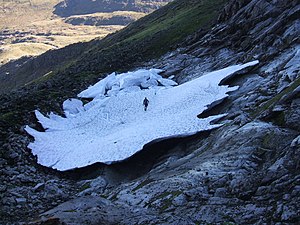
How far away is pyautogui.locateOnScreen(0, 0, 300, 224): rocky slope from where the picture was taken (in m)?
15.1

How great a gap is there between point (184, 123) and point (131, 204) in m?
10.5

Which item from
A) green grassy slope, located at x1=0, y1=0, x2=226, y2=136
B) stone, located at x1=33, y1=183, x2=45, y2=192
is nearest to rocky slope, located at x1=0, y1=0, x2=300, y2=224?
stone, located at x1=33, y1=183, x2=45, y2=192

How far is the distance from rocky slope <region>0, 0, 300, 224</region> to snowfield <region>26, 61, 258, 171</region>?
0.91 m

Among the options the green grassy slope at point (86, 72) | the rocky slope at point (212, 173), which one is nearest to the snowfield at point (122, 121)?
the rocky slope at point (212, 173)

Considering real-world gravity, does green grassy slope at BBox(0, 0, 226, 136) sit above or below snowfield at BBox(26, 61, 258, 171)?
above

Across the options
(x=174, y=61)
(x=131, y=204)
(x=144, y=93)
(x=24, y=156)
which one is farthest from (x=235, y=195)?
(x=174, y=61)

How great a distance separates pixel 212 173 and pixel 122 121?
16.2 meters

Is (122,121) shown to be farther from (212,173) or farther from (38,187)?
(212,173)

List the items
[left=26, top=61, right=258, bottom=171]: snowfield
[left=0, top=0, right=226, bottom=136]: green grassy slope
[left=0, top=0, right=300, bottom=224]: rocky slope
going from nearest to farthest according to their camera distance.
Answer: [left=0, top=0, right=300, bottom=224]: rocky slope → [left=26, top=61, right=258, bottom=171]: snowfield → [left=0, top=0, right=226, bottom=136]: green grassy slope

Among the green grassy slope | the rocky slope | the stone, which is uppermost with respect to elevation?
the green grassy slope

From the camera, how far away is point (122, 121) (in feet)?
108

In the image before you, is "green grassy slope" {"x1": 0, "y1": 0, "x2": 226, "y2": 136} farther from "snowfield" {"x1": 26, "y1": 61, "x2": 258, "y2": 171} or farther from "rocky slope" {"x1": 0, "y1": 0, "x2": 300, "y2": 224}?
"snowfield" {"x1": 26, "y1": 61, "x2": 258, "y2": 171}

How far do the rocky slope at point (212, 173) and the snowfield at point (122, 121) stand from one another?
0.91 metres

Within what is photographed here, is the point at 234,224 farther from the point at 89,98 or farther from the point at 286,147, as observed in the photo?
the point at 89,98
